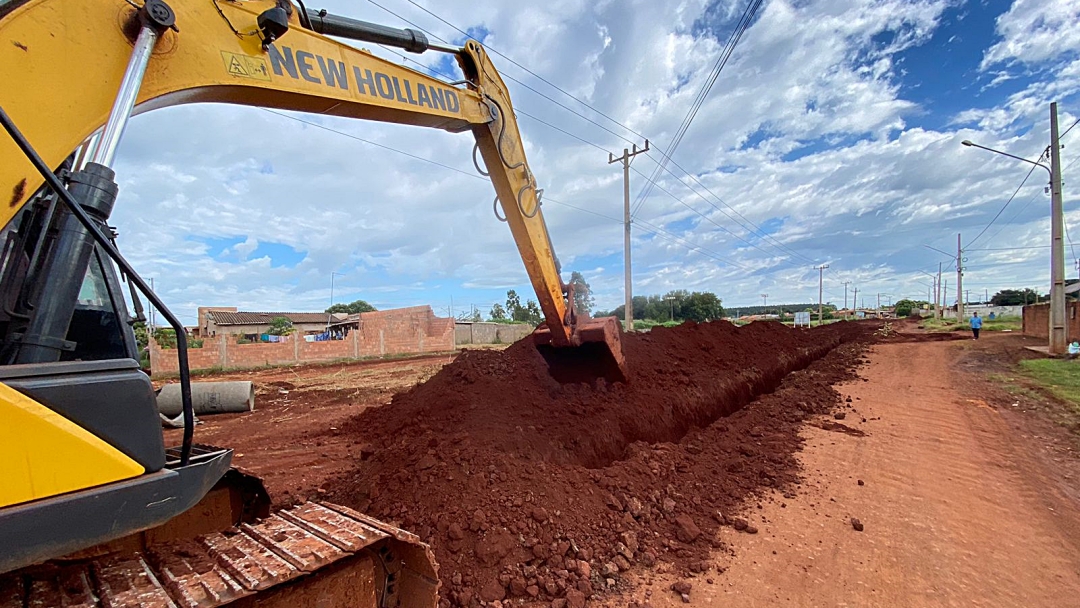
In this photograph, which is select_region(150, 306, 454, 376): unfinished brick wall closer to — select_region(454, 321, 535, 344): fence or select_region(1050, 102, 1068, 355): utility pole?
select_region(454, 321, 535, 344): fence

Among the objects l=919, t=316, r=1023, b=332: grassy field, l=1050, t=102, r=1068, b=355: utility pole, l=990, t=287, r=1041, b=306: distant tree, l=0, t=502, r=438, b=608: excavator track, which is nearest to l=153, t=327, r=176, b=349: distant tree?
l=0, t=502, r=438, b=608: excavator track

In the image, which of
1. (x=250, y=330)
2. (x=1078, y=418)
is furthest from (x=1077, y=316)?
(x=250, y=330)

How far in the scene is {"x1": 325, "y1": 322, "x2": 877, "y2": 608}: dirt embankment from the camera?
343cm

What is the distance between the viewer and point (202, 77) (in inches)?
104

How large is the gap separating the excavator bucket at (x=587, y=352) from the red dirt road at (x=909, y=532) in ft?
8.16

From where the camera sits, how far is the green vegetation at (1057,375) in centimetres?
869

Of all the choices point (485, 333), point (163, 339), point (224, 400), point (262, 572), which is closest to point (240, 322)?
point (485, 333)

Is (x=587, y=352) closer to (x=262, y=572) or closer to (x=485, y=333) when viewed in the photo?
(x=262, y=572)

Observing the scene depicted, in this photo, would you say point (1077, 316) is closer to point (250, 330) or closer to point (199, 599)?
Result: point (199, 599)

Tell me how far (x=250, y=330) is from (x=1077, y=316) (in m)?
49.8

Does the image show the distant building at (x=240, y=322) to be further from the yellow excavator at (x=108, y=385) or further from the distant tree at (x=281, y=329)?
the yellow excavator at (x=108, y=385)

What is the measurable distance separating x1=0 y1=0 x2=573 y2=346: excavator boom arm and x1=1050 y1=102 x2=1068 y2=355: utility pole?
57.2 feet

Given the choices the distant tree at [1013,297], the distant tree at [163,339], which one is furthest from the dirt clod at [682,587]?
the distant tree at [1013,297]

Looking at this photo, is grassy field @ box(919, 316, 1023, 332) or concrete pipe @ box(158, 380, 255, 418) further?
grassy field @ box(919, 316, 1023, 332)
